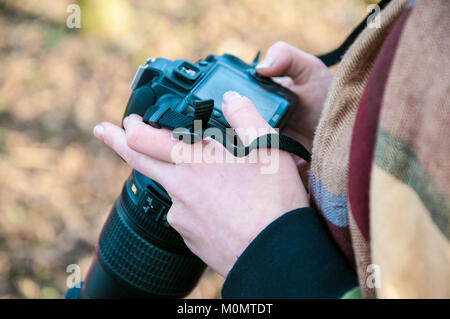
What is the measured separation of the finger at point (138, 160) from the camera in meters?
0.50

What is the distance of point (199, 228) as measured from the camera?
0.48 m

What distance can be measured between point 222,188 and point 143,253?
0.21 metres

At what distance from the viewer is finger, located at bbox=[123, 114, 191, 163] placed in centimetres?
48

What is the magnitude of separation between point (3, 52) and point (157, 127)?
1.09m

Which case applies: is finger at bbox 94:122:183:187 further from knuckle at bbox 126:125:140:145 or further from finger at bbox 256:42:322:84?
finger at bbox 256:42:322:84

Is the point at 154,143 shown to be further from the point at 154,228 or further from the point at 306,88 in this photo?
the point at 306,88

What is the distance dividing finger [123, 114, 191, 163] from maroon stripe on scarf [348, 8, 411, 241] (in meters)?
0.20

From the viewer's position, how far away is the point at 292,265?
41 centimetres

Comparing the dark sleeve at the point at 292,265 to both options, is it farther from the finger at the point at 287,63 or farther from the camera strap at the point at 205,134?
the finger at the point at 287,63

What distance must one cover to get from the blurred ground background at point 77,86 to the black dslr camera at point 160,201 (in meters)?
0.48
